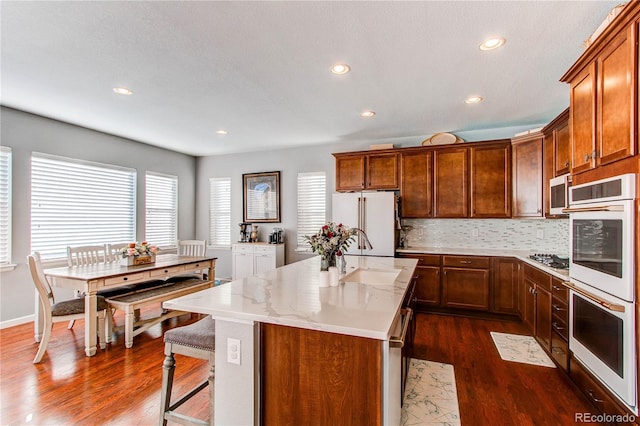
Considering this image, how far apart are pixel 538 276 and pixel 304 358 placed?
2784 mm

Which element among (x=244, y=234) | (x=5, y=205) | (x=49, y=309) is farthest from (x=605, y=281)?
(x=5, y=205)

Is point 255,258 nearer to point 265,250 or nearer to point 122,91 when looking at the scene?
point 265,250

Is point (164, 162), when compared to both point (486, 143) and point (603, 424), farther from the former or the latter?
point (603, 424)

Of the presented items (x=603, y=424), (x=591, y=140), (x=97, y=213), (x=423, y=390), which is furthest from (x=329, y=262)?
(x=97, y=213)

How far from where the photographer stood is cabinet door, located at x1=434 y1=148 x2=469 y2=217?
418 centimetres

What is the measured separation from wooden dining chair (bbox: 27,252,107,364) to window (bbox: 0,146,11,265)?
106cm

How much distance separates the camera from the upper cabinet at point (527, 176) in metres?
3.64

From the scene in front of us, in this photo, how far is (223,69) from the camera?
2594mm

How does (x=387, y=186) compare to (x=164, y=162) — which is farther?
(x=164, y=162)

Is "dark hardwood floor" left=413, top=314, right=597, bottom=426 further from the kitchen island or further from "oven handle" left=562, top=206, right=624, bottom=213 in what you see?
"oven handle" left=562, top=206, right=624, bottom=213

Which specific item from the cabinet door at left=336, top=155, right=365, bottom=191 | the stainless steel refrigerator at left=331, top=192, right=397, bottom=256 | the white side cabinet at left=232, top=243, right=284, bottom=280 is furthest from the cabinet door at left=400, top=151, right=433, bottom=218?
the white side cabinet at left=232, top=243, right=284, bottom=280

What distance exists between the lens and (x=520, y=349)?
3.05 m

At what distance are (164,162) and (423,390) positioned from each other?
221 inches

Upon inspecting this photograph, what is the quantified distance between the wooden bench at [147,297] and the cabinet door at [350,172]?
8.23ft
